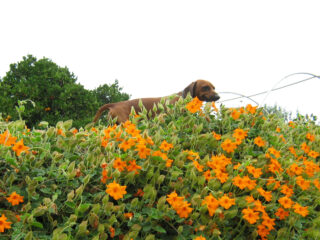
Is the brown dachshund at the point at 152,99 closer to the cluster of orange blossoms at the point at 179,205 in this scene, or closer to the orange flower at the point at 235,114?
the orange flower at the point at 235,114

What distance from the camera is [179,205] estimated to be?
4.79 ft

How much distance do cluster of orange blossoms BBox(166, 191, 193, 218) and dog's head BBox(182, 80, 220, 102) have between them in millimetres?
5119

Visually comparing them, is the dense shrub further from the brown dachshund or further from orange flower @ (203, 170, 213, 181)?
the brown dachshund

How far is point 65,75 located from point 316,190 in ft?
25.8

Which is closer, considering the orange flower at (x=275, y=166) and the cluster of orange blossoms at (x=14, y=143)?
the cluster of orange blossoms at (x=14, y=143)

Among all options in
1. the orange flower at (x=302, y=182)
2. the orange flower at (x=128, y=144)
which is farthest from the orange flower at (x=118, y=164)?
the orange flower at (x=302, y=182)

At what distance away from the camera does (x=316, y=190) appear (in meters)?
2.24

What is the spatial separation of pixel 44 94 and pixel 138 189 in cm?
739

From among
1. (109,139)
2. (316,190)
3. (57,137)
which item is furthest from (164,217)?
(316,190)

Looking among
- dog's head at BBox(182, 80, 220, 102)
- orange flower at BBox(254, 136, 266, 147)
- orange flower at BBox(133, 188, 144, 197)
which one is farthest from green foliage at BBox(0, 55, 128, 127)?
orange flower at BBox(133, 188, 144, 197)

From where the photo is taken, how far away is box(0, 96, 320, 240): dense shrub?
1.41 metres

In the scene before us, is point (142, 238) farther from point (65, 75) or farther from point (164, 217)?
point (65, 75)

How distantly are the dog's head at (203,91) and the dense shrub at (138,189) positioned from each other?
4355mm

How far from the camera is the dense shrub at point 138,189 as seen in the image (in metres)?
1.41
